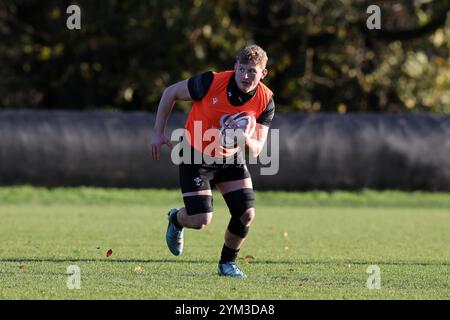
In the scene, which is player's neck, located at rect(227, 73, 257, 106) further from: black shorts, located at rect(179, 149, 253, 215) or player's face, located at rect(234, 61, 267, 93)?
black shorts, located at rect(179, 149, 253, 215)

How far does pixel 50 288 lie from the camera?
7207 millimetres

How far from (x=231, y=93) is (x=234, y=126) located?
28 centimetres

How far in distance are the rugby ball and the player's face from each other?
0.77 ft

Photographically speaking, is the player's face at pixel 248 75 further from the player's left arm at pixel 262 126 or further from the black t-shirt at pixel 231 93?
the player's left arm at pixel 262 126

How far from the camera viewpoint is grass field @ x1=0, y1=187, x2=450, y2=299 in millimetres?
7340

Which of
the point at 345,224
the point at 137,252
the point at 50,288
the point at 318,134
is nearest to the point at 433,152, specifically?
the point at 318,134

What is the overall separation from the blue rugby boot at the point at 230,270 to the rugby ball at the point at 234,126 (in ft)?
3.21

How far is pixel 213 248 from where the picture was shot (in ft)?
34.7

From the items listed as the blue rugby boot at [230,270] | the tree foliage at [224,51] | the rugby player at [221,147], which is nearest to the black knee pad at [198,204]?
the rugby player at [221,147]

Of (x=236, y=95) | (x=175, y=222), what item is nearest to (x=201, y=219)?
(x=175, y=222)

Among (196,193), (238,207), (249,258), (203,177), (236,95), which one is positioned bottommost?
(249,258)

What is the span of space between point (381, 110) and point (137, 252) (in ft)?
52.2

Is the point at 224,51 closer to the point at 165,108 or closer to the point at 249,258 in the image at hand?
the point at 249,258
